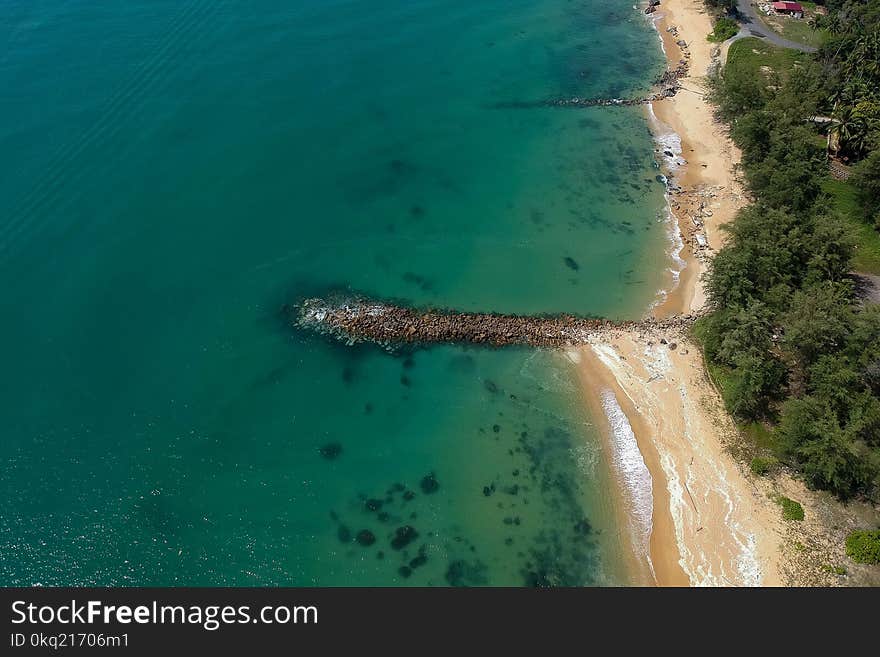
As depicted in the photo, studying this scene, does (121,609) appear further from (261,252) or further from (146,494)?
(261,252)

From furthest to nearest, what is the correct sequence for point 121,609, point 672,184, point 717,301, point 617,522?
1. point 672,184
2. point 717,301
3. point 617,522
4. point 121,609

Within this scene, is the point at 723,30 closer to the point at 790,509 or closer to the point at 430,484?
the point at 790,509

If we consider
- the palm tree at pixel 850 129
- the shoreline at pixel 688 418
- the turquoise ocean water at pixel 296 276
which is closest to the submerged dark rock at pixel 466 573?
the turquoise ocean water at pixel 296 276

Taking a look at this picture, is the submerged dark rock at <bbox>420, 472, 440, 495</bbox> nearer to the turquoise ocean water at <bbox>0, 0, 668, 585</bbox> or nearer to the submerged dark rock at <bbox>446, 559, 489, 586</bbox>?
the turquoise ocean water at <bbox>0, 0, 668, 585</bbox>

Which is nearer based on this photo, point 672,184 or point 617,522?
point 617,522

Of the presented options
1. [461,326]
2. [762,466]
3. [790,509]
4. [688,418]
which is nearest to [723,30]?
[461,326]

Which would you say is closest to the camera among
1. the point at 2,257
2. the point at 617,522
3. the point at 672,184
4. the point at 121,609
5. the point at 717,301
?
the point at 121,609

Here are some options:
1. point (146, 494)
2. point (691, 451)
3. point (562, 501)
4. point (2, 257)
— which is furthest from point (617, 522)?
point (2, 257)
